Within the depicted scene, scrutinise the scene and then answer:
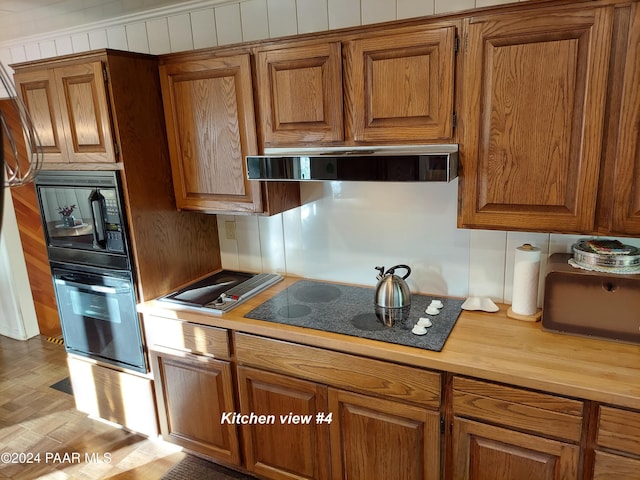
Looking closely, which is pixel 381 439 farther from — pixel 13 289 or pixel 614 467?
pixel 13 289

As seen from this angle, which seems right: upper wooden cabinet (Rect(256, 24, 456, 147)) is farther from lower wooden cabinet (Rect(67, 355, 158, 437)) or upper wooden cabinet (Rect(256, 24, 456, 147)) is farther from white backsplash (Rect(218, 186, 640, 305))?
lower wooden cabinet (Rect(67, 355, 158, 437))

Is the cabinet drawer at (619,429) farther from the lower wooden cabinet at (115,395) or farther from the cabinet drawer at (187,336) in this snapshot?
the lower wooden cabinet at (115,395)

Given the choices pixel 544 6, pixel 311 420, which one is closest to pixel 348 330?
pixel 311 420

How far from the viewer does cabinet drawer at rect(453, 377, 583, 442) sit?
141 cm

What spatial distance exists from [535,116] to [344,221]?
1.02 meters

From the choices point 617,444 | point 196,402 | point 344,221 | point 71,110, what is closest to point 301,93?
point 344,221

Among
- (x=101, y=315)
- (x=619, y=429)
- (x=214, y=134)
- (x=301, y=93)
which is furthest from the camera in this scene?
(x=101, y=315)

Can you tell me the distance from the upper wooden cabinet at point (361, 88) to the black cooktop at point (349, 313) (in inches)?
29.2

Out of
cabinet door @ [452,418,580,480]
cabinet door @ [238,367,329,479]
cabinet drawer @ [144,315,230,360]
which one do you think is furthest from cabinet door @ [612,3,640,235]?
cabinet drawer @ [144,315,230,360]

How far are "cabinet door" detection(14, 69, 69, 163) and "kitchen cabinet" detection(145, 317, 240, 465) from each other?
0.96m

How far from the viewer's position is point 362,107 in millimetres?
1732

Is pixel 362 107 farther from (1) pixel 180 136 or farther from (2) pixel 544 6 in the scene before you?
(1) pixel 180 136

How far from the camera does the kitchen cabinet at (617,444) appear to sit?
133cm

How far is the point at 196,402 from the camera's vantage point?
7.14ft
